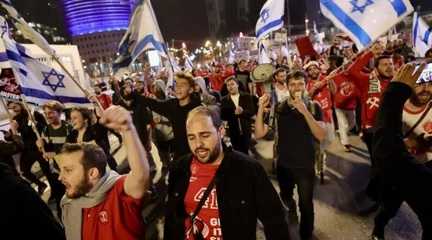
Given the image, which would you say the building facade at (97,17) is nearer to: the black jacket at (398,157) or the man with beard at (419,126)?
the man with beard at (419,126)

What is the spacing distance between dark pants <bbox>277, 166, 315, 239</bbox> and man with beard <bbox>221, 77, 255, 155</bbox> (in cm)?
205

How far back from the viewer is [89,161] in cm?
258

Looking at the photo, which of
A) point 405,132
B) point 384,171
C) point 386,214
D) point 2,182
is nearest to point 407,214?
point 386,214

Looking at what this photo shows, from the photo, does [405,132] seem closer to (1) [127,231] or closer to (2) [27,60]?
(1) [127,231]

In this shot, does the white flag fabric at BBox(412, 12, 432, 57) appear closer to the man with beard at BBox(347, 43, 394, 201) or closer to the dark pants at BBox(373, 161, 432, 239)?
the man with beard at BBox(347, 43, 394, 201)

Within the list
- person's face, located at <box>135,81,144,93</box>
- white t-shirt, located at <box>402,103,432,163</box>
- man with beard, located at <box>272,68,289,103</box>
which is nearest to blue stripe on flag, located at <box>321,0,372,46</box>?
white t-shirt, located at <box>402,103,432,163</box>

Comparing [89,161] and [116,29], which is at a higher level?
[116,29]

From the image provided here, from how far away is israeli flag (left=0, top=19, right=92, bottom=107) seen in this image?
528cm

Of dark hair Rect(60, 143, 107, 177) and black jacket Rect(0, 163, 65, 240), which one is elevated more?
dark hair Rect(60, 143, 107, 177)

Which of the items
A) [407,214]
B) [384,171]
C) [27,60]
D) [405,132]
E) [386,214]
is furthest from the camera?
[27,60]

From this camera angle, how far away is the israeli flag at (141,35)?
6.50 meters

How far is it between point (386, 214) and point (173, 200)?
2.36 m

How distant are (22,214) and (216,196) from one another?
1158mm

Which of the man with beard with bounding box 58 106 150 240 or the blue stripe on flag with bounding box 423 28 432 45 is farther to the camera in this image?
the blue stripe on flag with bounding box 423 28 432 45
